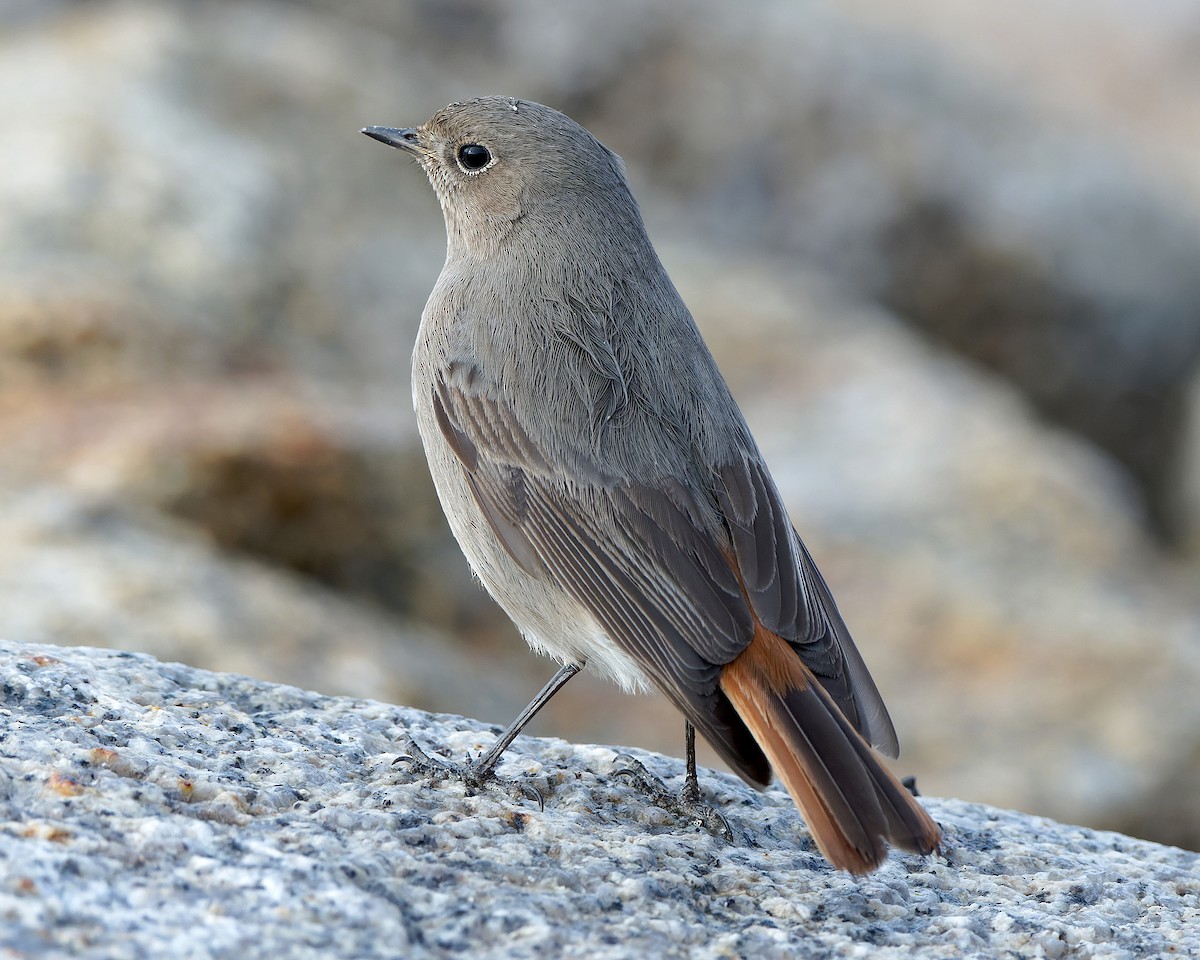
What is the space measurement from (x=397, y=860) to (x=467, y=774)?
0.76 meters

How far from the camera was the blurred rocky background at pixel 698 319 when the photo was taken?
7211 mm

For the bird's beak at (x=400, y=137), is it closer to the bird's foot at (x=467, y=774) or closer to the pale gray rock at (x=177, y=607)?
the pale gray rock at (x=177, y=607)

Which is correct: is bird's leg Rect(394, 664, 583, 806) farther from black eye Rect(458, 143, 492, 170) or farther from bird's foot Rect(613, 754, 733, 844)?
black eye Rect(458, 143, 492, 170)

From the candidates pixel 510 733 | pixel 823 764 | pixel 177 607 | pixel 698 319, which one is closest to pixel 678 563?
pixel 510 733

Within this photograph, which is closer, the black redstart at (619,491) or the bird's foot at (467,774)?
the black redstart at (619,491)

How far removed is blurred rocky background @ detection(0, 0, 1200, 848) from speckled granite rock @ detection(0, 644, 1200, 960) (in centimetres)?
208

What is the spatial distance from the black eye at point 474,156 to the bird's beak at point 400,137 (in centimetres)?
28

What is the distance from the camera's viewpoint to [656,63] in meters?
13.8

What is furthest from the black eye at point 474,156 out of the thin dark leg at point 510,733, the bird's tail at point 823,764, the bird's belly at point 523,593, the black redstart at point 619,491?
the bird's tail at point 823,764

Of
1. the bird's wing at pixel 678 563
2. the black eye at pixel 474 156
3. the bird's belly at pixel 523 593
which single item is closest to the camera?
the bird's wing at pixel 678 563

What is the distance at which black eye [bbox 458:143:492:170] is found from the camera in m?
5.52

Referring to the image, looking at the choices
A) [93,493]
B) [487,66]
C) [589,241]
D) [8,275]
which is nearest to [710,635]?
[589,241]

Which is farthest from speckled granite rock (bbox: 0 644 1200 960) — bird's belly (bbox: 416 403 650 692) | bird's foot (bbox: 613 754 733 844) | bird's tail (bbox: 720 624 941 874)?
bird's belly (bbox: 416 403 650 692)

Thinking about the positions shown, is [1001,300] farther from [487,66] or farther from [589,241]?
[589,241]
